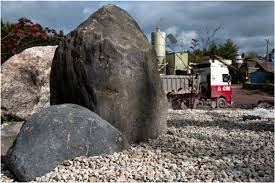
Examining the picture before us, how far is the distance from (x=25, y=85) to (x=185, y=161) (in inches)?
220

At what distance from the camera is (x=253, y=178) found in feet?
12.6

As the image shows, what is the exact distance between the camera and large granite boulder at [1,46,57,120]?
354 inches

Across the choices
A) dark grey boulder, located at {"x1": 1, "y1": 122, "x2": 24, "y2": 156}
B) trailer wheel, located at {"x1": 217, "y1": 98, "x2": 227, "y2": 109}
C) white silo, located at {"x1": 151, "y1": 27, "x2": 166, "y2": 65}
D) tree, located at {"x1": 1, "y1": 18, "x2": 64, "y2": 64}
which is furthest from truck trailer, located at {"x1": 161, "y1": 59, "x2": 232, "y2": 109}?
dark grey boulder, located at {"x1": 1, "y1": 122, "x2": 24, "y2": 156}

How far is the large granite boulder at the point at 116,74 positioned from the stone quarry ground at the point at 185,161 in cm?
35

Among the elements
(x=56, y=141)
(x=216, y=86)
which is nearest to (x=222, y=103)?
(x=216, y=86)

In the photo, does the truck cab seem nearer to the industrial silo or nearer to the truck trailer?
the truck trailer

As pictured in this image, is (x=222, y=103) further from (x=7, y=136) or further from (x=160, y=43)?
(x=7, y=136)

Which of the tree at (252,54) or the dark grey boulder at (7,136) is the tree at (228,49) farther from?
the dark grey boulder at (7,136)

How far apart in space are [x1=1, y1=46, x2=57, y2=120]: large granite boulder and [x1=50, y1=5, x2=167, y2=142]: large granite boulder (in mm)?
3339

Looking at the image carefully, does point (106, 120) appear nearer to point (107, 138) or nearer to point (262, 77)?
point (107, 138)

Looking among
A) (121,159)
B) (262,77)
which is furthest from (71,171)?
(262,77)

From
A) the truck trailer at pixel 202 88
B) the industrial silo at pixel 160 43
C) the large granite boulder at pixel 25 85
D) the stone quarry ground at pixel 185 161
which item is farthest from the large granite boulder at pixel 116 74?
the industrial silo at pixel 160 43

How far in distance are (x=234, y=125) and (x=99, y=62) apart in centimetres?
258

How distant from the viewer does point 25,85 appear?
359 inches
